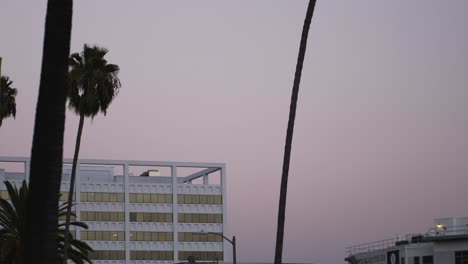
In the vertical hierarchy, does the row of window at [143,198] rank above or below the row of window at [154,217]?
above

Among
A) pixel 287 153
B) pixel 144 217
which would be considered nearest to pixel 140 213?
pixel 144 217

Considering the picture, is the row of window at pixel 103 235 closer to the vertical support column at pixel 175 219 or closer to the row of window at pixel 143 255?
the row of window at pixel 143 255

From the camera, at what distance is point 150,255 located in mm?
194125

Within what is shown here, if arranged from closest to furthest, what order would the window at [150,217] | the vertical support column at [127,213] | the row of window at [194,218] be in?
the vertical support column at [127,213] < the window at [150,217] < the row of window at [194,218]

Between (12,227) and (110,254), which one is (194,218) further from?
(12,227)

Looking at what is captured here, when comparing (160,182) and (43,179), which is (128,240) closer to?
(160,182)

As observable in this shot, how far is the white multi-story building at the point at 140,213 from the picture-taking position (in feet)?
629

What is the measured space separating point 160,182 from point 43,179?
183m

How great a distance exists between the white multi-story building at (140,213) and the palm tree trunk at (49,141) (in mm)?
171575

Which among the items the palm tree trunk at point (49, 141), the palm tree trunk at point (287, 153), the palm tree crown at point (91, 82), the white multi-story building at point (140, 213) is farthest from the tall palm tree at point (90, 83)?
the white multi-story building at point (140, 213)

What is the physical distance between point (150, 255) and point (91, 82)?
12876cm

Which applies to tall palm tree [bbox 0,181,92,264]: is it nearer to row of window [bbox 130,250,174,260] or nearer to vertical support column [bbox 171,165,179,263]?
row of window [bbox 130,250,174,260]

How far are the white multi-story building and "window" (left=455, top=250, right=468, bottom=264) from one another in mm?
90143

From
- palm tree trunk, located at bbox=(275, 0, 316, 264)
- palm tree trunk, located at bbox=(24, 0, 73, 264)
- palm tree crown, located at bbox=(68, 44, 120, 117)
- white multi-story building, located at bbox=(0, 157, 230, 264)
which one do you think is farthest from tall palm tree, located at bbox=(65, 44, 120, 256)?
white multi-story building, located at bbox=(0, 157, 230, 264)
